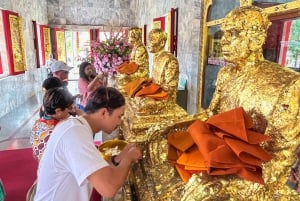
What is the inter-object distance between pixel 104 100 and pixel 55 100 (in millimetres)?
532

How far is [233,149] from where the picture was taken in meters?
0.70

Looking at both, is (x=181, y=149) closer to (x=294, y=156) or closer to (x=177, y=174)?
(x=177, y=174)

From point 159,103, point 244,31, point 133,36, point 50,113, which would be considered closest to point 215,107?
point 244,31

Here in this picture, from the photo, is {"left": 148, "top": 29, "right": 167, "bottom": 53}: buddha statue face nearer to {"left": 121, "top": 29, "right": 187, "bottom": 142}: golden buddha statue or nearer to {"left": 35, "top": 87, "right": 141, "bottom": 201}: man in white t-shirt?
{"left": 121, "top": 29, "right": 187, "bottom": 142}: golden buddha statue

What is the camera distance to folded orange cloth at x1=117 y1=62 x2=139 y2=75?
2592 mm

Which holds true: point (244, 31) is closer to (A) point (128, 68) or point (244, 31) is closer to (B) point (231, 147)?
(B) point (231, 147)

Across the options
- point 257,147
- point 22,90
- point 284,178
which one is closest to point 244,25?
point 257,147

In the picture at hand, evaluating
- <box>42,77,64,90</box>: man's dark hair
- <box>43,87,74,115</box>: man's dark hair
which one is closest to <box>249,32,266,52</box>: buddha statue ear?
<box>43,87,74,115</box>: man's dark hair

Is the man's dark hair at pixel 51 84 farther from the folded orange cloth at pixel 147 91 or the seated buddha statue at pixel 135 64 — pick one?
the seated buddha statue at pixel 135 64

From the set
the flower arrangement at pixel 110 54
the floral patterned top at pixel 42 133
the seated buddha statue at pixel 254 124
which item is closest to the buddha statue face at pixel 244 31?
the seated buddha statue at pixel 254 124

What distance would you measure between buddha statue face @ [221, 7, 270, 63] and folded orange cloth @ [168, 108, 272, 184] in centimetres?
28

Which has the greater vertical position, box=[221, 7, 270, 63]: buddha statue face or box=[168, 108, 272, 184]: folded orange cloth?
box=[221, 7, 270, 63]: buddha statue face

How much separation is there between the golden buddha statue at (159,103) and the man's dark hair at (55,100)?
2.00 ft

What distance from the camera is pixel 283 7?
1456 millimetres
